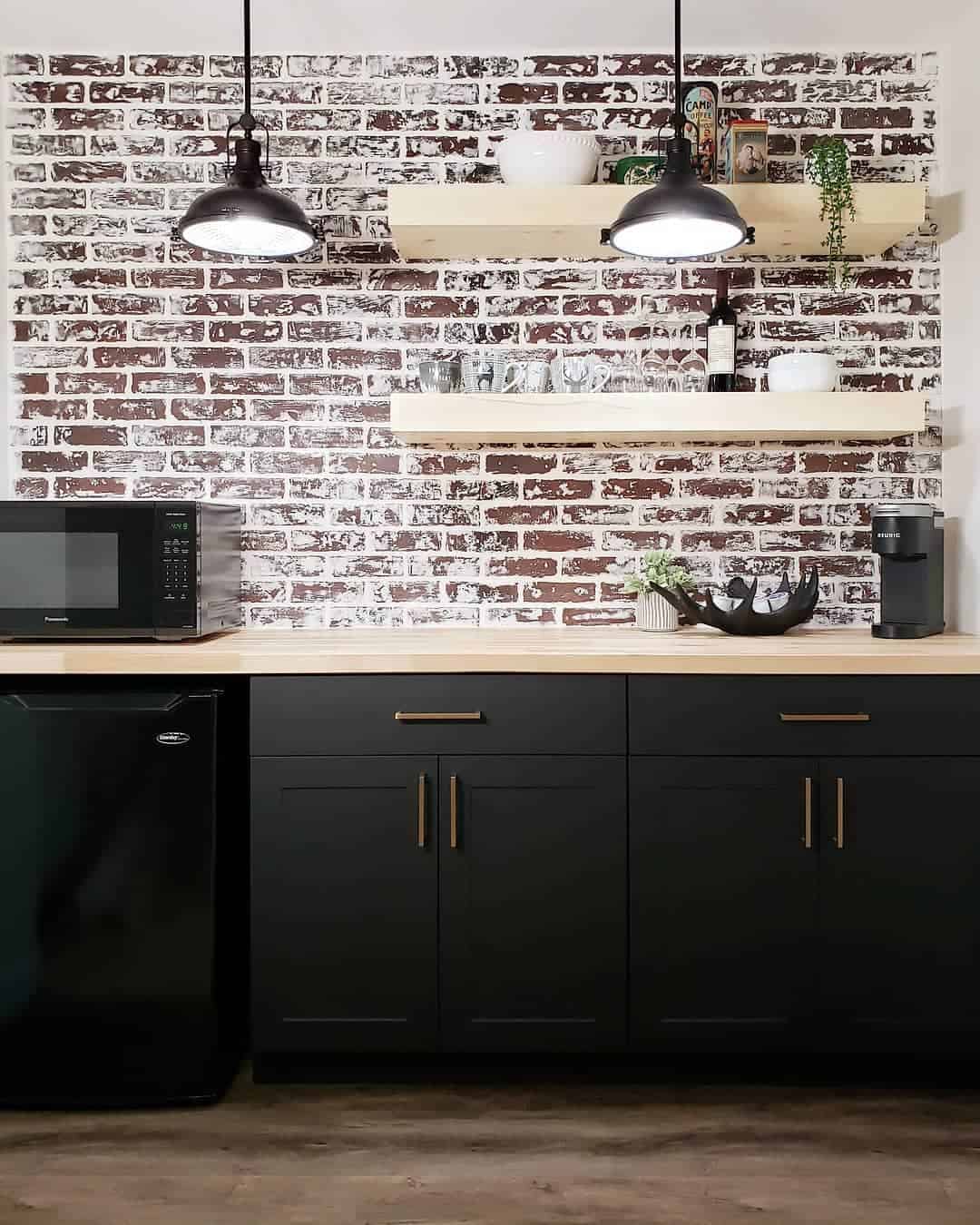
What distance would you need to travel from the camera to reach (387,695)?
2.14 m

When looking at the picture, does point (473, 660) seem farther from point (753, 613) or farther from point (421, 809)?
point (753, 613)

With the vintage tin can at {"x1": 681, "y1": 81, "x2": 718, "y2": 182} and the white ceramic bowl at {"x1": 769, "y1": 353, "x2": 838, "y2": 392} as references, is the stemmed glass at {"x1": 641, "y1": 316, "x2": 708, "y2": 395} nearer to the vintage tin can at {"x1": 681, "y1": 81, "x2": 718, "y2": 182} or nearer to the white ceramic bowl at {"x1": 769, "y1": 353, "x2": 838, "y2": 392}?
the white ceramic bowl at {"x1": 769, "y1": 353, "x2": 838, "y2": 392}

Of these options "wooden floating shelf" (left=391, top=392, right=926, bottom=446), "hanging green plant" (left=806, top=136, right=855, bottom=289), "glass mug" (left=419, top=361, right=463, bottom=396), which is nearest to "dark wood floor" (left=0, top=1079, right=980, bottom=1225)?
"wooden floating shelf" (left=391, top=392, right=926, bottom=446)

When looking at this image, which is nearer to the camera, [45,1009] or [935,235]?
[45,1009]

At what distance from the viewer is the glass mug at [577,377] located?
2561 mm

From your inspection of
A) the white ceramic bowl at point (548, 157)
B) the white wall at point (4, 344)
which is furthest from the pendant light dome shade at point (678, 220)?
the white wall at point (4, 344)

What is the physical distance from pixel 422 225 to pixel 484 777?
142cm

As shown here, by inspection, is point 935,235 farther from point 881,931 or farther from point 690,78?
point 881,931

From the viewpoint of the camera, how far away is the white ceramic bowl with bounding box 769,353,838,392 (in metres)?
2.54

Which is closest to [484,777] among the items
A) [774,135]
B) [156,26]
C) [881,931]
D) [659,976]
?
[659,976]

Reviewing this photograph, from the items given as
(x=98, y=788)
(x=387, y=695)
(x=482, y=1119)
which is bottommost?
(x=482, y=1119)

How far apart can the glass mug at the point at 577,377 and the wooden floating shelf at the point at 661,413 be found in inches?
3.6

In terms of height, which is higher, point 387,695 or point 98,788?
point 387,695

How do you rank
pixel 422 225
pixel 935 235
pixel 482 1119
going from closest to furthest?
pixel 482 1119
pixel 422 225
pixel 935 235
